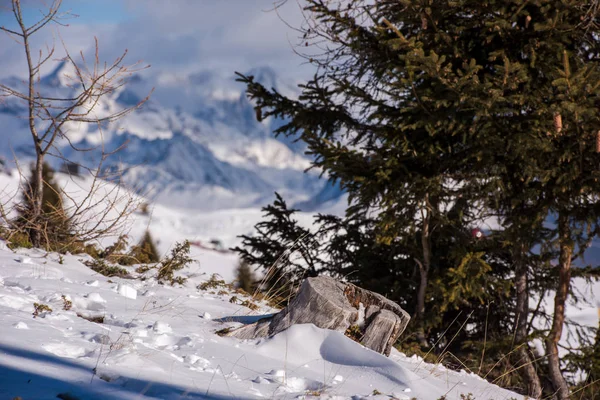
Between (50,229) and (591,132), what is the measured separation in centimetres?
756

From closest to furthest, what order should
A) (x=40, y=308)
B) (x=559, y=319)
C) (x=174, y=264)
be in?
1. (x=40, y=308)
2. (x=174, y=264)
3. (x=559, y=319)

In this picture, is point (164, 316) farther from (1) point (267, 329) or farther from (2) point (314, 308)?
(2) point (314, 308)

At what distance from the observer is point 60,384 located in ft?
7.79

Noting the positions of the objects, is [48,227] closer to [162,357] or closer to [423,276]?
[162,357]

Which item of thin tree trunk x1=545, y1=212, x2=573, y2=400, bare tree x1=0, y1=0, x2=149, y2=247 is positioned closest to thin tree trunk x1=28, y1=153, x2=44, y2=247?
bare tree x1=0, y1=0, x2=149, y2=247

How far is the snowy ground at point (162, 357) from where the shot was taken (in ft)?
8.37

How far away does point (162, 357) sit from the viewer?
10.2ft

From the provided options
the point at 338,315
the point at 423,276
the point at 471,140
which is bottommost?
the point at 338,315

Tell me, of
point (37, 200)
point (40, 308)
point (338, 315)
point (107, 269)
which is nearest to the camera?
point (40, 308)

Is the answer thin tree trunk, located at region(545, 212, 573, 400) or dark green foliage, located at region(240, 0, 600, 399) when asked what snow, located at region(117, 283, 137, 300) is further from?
thin tree trunk, located at region(545, 212, 573, 400)

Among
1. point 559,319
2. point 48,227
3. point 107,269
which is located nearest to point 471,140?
point 559,319

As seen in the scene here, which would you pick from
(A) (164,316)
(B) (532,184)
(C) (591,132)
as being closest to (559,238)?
(B) (532,184)

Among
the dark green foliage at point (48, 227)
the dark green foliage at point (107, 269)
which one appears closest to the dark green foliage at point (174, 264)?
the dark green foliage at point (107, 269)

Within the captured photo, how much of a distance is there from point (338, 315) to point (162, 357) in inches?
61.7
